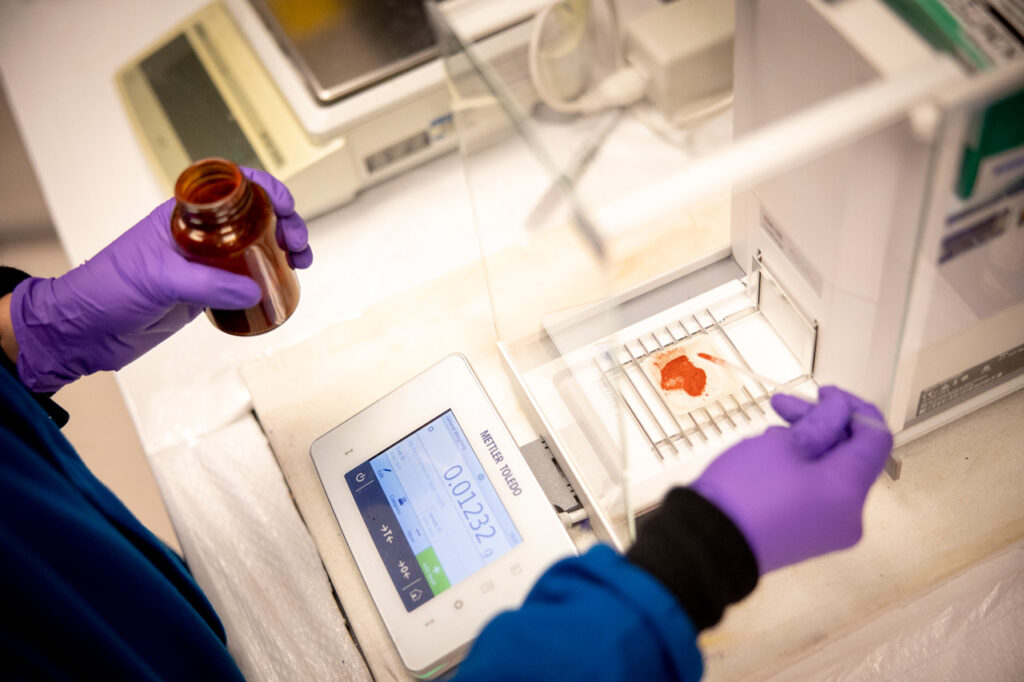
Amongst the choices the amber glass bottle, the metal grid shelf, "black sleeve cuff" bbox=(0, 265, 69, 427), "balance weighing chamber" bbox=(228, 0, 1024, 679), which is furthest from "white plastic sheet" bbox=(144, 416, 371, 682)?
the metal grid shelf

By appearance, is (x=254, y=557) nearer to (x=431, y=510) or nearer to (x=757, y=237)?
(x=431, y=510)

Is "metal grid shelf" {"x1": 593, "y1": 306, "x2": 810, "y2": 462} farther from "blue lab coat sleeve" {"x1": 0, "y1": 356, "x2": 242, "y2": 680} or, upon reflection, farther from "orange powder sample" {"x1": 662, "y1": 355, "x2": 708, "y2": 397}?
"blue lab coat sleeve" {"x1": 0, "y1": 356, "x2": 242, "y2": 680}

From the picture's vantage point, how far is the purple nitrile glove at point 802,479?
0.72 metres

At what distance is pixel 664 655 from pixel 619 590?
2.5 inches

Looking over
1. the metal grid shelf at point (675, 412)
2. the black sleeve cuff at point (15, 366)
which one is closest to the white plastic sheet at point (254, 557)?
the black sleeve cuff at point (15, 366)

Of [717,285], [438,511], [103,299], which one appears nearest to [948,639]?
[717,285]

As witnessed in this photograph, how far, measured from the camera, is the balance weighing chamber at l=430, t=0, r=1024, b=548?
1.98ft

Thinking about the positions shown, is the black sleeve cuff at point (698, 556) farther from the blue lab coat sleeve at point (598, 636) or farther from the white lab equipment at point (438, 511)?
the white lab equipment at point (438, 511)

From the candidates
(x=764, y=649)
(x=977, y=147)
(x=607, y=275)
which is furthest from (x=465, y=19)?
(x=764, y=649)

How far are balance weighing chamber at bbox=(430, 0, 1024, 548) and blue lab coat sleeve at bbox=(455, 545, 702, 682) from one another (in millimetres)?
142

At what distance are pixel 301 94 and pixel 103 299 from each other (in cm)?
43

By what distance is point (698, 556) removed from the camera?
689mm

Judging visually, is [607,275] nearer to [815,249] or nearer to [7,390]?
[815,249]

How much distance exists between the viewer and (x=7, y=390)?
805 mm
